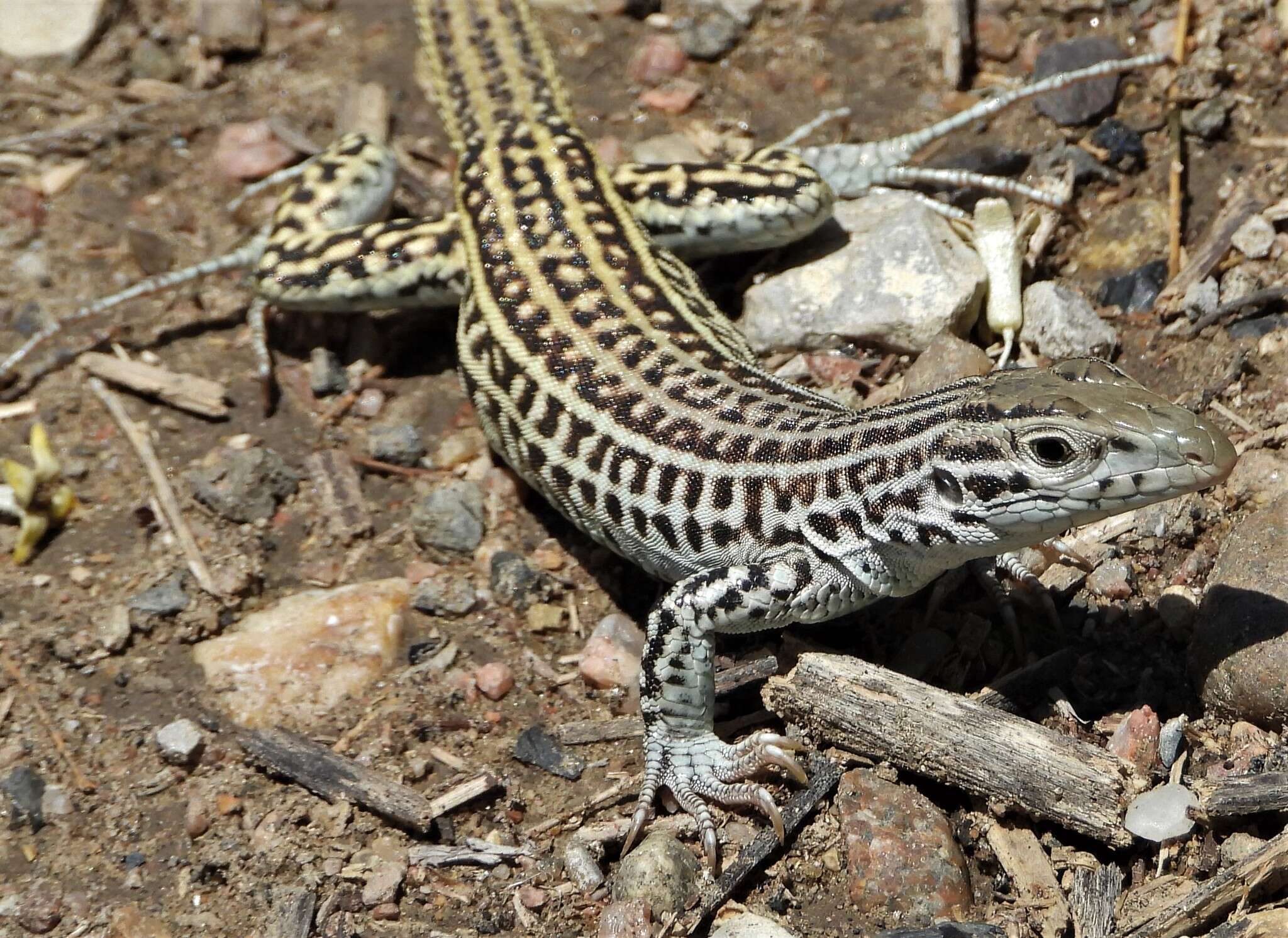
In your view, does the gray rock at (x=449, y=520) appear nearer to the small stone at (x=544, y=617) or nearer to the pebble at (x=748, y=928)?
the small stone at (x=544, y=617)

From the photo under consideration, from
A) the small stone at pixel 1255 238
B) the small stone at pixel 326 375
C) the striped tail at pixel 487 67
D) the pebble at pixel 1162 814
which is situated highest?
the striped tail at pixel 487 67

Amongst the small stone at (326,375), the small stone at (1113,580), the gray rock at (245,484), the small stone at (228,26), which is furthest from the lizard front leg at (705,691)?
the small stone at (228,26)

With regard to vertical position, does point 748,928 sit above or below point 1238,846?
below

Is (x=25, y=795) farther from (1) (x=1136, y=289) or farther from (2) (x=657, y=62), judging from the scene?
(2) (x=657, y=62)

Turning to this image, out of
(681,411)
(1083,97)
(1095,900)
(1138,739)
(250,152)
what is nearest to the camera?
(1095,900)

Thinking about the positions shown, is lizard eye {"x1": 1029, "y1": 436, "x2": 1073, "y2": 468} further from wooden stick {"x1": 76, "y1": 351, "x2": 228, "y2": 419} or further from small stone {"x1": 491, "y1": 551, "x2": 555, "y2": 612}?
wooden stick {"x1": 76, "y1": 351, "x2": 228, "y2": 419}

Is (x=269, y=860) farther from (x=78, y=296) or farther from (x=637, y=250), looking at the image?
(x=78, y=296)

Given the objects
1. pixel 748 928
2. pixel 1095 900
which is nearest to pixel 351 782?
pixel 748 928
